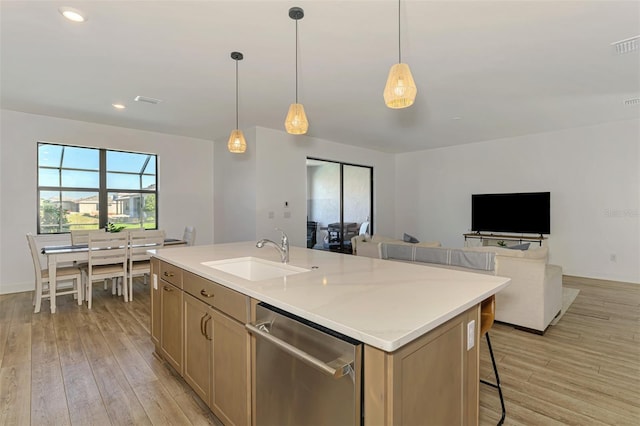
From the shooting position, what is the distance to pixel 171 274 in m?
2.41

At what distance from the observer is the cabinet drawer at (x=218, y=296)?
1.62 metres

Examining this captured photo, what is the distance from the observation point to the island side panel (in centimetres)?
104

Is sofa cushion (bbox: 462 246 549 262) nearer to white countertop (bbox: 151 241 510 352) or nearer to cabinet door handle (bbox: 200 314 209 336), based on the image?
white countertop (bbox: 151 241 510 352)

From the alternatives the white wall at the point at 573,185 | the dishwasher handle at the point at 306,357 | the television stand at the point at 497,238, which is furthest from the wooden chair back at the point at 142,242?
the white wall at the point at 573,185

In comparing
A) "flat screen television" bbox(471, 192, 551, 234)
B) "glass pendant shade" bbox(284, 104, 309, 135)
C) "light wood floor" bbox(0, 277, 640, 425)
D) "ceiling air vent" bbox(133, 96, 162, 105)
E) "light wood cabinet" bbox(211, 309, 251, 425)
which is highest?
"ceiling air vent" bbox(133, 96, 162, 105)

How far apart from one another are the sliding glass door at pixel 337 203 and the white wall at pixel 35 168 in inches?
89.5

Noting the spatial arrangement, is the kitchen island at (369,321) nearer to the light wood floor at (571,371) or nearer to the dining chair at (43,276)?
the light wood floor at (571,371)

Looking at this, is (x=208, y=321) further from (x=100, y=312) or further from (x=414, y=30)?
(x=100, y=312)

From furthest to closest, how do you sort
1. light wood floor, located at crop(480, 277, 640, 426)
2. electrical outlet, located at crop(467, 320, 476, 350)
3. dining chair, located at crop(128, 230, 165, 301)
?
dining chair, located at crop(128, 230, 165, 301) → light wood floor, located at crop(480, 277, 640, 426) → electrical outlet, located at crop(467, 320, 476, 350)

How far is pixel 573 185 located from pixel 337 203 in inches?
175

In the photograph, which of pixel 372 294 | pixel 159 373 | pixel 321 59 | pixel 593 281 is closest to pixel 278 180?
pixel 321 59

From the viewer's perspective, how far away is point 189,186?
21.0 feet

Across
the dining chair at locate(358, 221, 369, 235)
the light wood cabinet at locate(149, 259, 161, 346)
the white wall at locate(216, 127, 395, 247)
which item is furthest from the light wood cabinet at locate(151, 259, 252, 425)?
the dining chair at locate(358, 221, 369, 235)

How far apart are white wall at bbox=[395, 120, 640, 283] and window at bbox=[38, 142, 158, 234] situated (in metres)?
6.38
